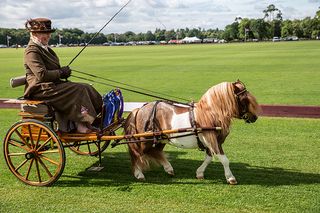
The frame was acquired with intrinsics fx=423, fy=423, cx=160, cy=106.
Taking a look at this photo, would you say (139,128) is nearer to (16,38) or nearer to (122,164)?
(122,164)

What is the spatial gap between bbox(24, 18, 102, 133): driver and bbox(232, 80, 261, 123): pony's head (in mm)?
2122

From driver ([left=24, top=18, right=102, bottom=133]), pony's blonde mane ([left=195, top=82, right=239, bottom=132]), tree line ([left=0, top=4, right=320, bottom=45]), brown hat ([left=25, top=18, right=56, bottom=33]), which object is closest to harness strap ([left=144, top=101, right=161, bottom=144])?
pony's blonde mane ([left=195, top=82, right=239, bottom=132])

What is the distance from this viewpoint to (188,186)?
617 centimetres

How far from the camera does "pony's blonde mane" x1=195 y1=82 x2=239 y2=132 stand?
19.6 ft

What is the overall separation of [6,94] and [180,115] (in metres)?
13.5

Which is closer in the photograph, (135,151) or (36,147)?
(36,147)

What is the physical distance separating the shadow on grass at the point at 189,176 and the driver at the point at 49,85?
0.95 m

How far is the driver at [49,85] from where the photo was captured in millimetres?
6180

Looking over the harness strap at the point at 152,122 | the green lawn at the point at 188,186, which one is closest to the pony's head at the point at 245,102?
the green lawn at the point at 188,186

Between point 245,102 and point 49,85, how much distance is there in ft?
9.37

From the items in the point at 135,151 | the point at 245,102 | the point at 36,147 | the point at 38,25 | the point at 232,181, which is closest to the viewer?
the point at 245,102

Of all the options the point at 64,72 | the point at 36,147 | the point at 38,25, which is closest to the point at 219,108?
A: the point at 64,72

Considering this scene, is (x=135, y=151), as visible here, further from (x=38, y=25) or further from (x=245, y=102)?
(x=38, y=25)

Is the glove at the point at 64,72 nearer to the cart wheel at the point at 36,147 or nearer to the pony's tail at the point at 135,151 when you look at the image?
the cart wheel at the point at 36,147
